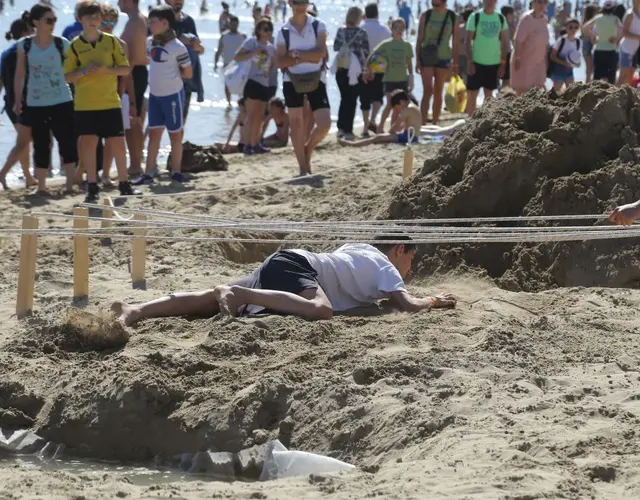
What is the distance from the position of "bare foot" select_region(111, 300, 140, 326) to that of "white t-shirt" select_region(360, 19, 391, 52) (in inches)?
365

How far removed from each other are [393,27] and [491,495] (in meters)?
11.2

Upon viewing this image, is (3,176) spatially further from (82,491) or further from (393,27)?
(82,491)

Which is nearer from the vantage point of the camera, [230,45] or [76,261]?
[76,261]

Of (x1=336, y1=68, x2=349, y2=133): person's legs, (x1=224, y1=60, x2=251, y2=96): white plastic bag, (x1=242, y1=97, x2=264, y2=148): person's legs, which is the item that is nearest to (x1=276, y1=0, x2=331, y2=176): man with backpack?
(x1=224, y1=60, x2=251, y2=96): white plastic bag

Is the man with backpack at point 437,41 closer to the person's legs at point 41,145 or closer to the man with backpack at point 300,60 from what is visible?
the man with backpack at point 300,60

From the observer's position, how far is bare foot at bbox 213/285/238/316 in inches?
236

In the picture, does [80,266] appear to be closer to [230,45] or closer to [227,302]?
[227,302]

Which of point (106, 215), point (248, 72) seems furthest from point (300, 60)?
point (106, 215)

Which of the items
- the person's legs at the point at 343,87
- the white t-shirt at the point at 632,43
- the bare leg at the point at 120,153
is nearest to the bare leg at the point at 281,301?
the bare leg at the point at 120,153

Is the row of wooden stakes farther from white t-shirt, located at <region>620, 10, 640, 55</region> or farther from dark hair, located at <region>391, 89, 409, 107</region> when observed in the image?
white t-shirt, located at <region>620, 10, 640, 55</region>

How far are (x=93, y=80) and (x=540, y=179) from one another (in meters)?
4.08

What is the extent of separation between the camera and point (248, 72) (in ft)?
42.9

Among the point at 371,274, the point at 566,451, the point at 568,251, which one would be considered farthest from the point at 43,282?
the point at 566,451

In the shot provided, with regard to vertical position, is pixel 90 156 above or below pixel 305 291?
above
